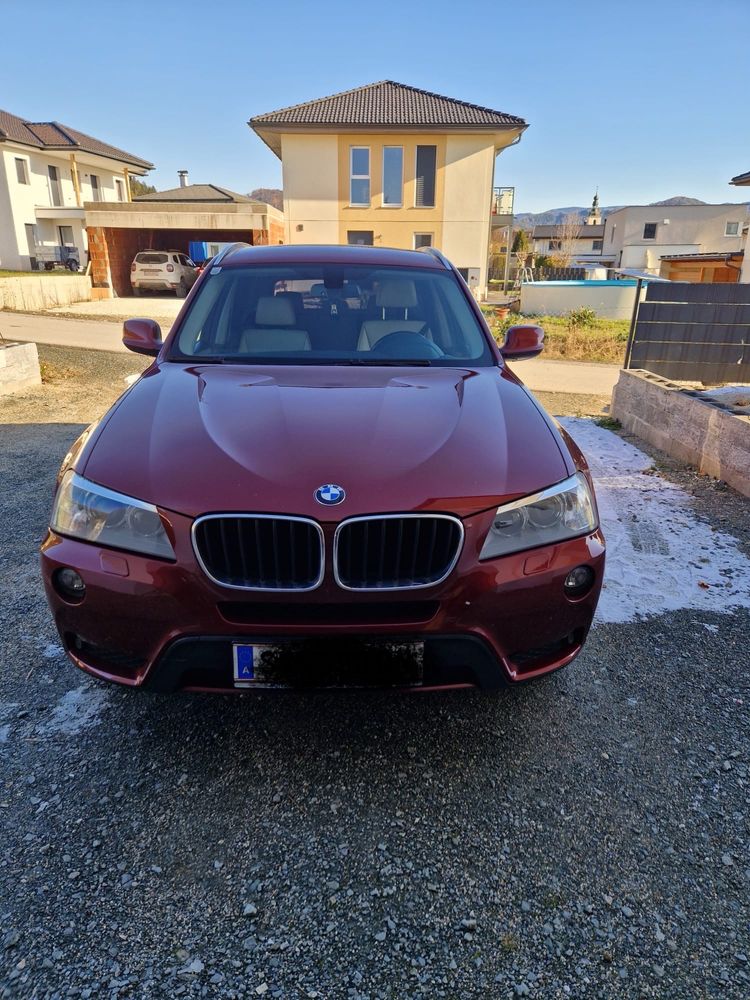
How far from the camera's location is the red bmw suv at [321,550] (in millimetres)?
1932

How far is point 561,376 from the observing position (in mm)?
12180

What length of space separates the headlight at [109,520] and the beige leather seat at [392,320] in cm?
152

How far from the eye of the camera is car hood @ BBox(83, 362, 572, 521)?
1.96 meters

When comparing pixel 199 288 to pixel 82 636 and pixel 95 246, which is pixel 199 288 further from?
pixel 95 246

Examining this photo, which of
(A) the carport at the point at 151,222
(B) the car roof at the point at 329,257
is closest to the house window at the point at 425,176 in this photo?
(A) the carport at the point at 151,222

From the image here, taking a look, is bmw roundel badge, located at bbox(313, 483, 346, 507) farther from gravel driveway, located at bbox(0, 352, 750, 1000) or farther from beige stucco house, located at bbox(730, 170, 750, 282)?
beige stucco house, located at bbox(730, 170, 750, 282)

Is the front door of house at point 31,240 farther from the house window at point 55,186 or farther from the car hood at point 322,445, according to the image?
the car hood at point 322,445

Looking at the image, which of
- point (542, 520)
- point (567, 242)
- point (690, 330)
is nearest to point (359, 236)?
point (690, 330)

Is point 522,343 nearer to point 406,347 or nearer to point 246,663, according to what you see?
point 406,347

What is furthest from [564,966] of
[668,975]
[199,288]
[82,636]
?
[199,288]

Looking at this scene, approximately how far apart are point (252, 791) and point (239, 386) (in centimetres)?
147

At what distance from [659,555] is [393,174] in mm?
25898

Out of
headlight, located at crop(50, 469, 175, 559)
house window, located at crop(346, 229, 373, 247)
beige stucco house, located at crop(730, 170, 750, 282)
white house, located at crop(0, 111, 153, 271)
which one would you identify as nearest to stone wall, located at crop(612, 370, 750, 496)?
headlight, located at crop(50, 469, 175, 559)

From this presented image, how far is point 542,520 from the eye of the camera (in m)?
2.08
